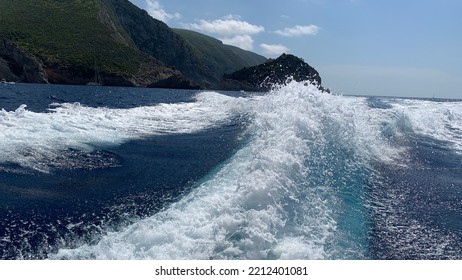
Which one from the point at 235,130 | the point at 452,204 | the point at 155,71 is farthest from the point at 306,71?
the point at 452,204

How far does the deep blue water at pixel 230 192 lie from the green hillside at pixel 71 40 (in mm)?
68546

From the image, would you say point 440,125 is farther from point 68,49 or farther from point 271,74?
point 271,74

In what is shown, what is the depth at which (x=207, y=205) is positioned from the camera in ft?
24.4

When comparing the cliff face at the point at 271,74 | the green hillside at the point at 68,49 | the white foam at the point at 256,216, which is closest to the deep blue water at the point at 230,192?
the white foam at the point at 256,216

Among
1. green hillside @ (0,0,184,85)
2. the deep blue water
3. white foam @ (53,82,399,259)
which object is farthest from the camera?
green hillside @ (0,0,184,85)

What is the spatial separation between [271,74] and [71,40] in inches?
2310

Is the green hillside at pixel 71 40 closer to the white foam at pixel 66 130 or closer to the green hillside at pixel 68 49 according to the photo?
the green hillside at pixel 68 49

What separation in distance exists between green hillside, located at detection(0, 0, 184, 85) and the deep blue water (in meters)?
Answer: 68.5

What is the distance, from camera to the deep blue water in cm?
612

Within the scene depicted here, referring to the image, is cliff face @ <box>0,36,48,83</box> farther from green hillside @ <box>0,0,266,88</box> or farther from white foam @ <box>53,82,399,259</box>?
white foam @ <box>53,82,399,259</box>

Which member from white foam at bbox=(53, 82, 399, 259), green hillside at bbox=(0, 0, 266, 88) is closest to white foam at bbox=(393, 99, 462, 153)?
white foam at bbox=(53, 82, 399, 259)

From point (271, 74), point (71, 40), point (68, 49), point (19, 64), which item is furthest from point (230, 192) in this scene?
point (271, 74)

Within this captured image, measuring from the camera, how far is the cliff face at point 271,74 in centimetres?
11175
